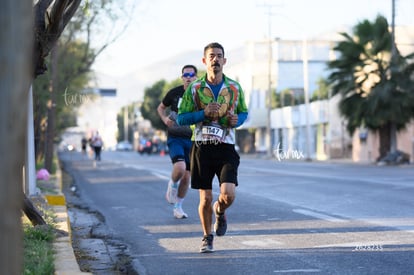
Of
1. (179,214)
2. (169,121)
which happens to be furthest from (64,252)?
(179,214)

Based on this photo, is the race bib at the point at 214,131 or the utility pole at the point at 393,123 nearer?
the race bib at the point at 214,131

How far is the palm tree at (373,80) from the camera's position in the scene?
38156 millimetres

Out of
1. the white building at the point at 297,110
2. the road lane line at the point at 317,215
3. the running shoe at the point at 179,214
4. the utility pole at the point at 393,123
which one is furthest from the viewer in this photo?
the white building at the point at 297,110

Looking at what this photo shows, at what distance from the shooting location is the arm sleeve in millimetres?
7453

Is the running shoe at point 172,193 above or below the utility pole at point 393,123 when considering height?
below

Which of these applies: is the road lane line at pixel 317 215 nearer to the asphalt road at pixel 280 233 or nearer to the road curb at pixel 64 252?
the asphalt road at pixel 280 233

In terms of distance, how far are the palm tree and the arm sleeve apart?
31.4 meters

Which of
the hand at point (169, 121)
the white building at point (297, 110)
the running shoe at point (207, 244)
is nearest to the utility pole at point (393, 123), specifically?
the white building at point (297, 110)

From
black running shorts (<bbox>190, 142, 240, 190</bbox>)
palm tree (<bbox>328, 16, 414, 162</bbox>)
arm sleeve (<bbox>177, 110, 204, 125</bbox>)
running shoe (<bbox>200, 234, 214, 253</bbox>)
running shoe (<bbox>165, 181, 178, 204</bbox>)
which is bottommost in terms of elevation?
running shoe (<bbox>200, 234, 214, 253</bbox>)

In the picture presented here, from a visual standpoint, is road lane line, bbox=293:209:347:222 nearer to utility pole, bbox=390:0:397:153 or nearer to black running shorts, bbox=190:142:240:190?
black running shorts, bbox=190:142:240:190

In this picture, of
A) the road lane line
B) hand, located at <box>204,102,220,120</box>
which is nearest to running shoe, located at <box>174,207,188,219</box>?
the road lane line

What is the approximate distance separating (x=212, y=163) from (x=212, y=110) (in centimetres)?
58

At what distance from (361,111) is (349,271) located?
3312cm

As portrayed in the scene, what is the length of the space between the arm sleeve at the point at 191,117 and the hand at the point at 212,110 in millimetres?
58
